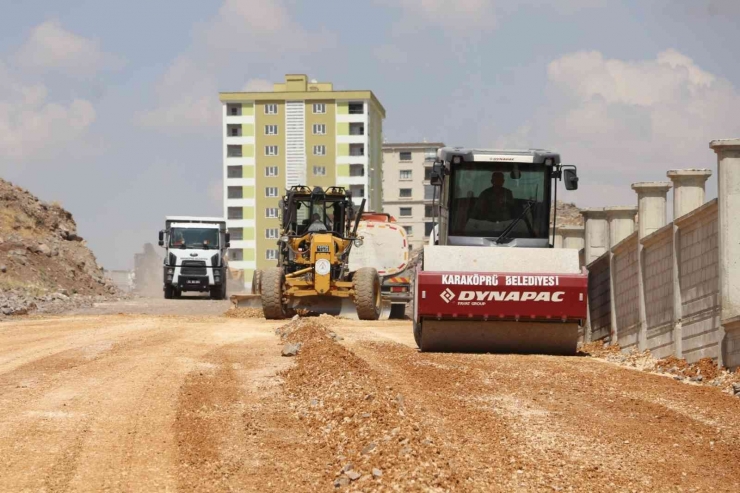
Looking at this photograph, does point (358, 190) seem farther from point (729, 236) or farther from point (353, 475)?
point (353, 475)

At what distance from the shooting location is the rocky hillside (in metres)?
43.8

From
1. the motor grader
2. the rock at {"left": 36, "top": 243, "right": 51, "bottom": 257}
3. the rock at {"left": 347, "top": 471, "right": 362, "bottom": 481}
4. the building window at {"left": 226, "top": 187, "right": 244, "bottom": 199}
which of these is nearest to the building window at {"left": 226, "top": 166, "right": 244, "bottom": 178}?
the building window at {"left": 226, "top": 187, "right": 244, "bottom": 199}

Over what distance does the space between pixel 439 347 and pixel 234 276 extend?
9481 cm

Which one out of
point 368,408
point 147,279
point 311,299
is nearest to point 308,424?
point 368,408

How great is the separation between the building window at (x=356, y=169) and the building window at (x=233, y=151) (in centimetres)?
1223

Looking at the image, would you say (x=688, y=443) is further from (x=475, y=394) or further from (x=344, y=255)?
(x=344, y=255)

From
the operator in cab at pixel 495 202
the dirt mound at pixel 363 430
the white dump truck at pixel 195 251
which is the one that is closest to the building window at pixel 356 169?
the white dump truck at pixel 195 251

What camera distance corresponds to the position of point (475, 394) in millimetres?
11352

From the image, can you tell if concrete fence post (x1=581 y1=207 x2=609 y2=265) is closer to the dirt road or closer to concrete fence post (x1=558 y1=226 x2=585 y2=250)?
concrete fence post (x1=558 y1=226 x2=585 y2=250)

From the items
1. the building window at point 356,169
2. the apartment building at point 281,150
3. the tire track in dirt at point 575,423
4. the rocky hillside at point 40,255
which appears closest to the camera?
the tire track in dirt at point 575,423

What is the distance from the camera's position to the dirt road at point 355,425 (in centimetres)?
734

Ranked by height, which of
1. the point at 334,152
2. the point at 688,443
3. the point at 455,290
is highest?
the point at 334,152

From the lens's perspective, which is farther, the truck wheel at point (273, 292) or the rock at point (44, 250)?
the rock at point (44, 250)

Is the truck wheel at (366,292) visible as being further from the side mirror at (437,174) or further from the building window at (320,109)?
the building window at (320,109)
